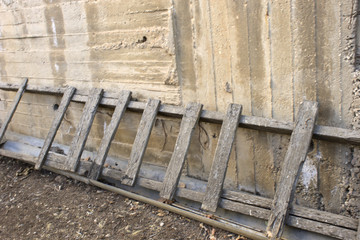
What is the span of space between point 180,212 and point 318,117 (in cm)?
129

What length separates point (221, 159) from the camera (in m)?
2.69

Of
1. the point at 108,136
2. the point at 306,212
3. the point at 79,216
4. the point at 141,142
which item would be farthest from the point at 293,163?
the point at 79,216

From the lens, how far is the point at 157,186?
9.55 feet

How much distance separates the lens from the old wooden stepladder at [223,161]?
234cm

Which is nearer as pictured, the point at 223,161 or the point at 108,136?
the point at 223,161

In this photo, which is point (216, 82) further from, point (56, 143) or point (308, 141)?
point (56, 143)

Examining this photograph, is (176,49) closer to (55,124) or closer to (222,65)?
(222,65)

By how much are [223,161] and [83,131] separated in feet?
4.96

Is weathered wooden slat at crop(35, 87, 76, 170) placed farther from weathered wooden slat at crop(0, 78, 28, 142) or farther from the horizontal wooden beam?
weathered wooden slat at crop(0, 78, 28, 142)

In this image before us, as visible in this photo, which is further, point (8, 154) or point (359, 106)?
point (8, 154)

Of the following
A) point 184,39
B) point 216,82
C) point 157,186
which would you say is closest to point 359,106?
point 216,82

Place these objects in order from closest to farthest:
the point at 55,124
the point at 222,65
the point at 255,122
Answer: the point at 255,122, the point at 222,65, the point at 55,124

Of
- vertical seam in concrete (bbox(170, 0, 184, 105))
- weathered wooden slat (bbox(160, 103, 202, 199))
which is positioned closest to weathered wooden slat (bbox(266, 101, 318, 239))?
weathered wooden slat (bbox(160, 103, 202, 199))

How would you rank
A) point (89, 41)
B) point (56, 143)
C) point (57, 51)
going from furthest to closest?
1. point (56, 143)
2. point (57, 51)
3. point (89, 41)
